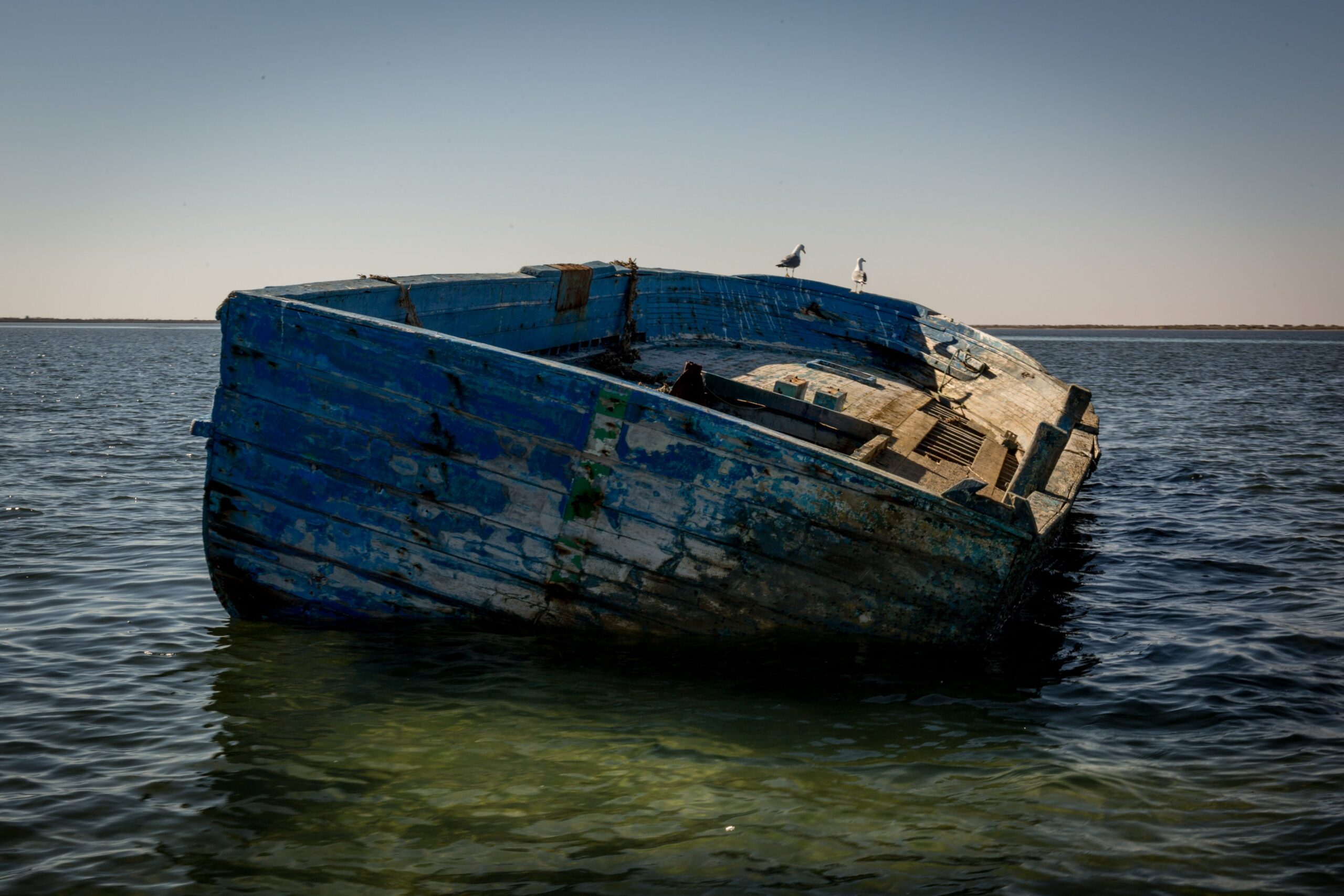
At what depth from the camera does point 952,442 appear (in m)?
8.96

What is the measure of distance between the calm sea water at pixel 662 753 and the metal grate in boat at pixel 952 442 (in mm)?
1568

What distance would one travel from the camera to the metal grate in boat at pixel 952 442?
8266 mm

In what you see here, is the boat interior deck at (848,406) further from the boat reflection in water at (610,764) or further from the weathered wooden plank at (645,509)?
the boat reflection in water at (610,764)

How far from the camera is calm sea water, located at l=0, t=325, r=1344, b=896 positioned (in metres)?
3.54

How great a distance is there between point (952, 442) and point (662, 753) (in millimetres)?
5498

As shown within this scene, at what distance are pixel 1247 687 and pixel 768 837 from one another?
3442 millimetres

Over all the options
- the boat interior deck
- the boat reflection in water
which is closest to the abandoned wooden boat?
the boat reflection in water

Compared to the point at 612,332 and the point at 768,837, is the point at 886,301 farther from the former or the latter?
the point at 768,837

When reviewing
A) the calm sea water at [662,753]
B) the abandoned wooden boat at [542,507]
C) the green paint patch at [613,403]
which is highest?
the green paint patch at [613,403]

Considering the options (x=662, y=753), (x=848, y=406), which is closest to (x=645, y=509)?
(x=662, y=753)

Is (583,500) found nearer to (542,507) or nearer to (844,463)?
(542,507)

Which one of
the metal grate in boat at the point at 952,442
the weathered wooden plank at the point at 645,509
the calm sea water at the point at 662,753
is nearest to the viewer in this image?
the calm sea water at the point at 662,753

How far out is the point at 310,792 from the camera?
13.2 feet

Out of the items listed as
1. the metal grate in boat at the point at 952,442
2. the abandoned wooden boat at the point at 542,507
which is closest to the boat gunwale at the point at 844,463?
the abandoned wooden boat at the point at 542,507
